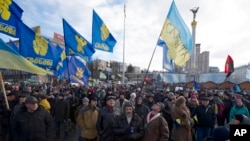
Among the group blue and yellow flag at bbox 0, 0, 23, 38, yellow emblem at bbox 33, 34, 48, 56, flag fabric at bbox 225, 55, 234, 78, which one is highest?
blue and yellow flag at bbox 0, 0, 23, 38

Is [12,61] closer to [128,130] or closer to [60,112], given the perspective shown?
[60,112]

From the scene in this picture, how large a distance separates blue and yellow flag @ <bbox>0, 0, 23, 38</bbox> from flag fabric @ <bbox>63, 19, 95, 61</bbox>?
6.81 ft

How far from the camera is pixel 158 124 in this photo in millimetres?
4598

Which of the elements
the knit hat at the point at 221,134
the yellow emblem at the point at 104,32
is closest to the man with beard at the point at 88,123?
the knit hat at the point at 221,134

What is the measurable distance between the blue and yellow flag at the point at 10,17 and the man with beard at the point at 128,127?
16.4 ft

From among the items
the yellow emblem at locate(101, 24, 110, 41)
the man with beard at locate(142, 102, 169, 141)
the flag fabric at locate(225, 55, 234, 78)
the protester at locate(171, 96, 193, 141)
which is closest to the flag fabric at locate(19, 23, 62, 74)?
the yellow emblem at locate(101, 24, 110, 41)

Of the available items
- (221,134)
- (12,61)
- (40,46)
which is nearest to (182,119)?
(221,134)

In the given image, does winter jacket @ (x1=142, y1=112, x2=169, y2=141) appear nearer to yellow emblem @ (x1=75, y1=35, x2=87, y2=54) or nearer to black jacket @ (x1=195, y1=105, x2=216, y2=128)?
black jacket @ (x1=195, y1=105, x2=216, y2=128)

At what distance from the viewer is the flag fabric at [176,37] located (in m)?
9.70

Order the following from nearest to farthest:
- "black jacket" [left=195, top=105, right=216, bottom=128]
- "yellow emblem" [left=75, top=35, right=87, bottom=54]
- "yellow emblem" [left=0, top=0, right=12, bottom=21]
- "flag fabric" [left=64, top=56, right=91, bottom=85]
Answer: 1. "black jacket" [left=195, top=105, right=216, bottom=128]
2. "yellow emblem" [left=0, top=0, right=12, bottom=21]
3. "yellow emblem" [left=75, top=35, right=87, bottom=54]
4. "flag fabric" [left=64, top=56, right=91, bottom=85]

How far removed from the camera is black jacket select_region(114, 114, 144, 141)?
4.70 meters

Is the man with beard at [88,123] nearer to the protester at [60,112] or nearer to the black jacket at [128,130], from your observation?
the black jacket at [128,130]

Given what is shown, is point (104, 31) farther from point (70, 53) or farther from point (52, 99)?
point (52, 99)

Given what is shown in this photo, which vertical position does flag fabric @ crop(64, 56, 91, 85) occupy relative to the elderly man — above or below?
above
